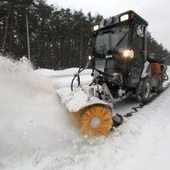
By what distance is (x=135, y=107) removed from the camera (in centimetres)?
763

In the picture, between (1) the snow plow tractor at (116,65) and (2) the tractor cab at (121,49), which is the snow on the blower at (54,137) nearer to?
(1) the snow plow tractor at (116,65)

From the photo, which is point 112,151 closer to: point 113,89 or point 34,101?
point 34,101

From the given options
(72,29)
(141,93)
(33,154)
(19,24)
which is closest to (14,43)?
(19,24)

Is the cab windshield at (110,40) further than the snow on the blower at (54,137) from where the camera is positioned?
Yes

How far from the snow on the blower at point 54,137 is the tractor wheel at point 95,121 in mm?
148

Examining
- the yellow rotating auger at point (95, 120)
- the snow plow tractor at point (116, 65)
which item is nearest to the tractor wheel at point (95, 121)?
the yellow rotating auger at point (95, 120)

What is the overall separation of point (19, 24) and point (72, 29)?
37.7 ft

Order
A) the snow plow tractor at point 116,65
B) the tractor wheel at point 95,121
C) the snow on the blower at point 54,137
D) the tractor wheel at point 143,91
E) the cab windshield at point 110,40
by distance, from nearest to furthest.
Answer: the snow on the blower at point 54,137 → the tractor wheel at point 95,121 → the snow plow tractor at point 116,65 → the cab windshield at point 110,40 → the tractor wheel at point 143,91

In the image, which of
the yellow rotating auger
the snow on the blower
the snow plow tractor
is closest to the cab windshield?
the snow plow tractor

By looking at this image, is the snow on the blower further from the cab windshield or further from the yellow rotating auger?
the cab windshield

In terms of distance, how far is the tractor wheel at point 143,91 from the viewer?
8.09m

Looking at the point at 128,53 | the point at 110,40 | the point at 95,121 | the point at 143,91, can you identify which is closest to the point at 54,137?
the point at 95,121

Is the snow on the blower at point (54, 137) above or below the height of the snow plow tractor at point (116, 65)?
below

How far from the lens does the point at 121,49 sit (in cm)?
713
